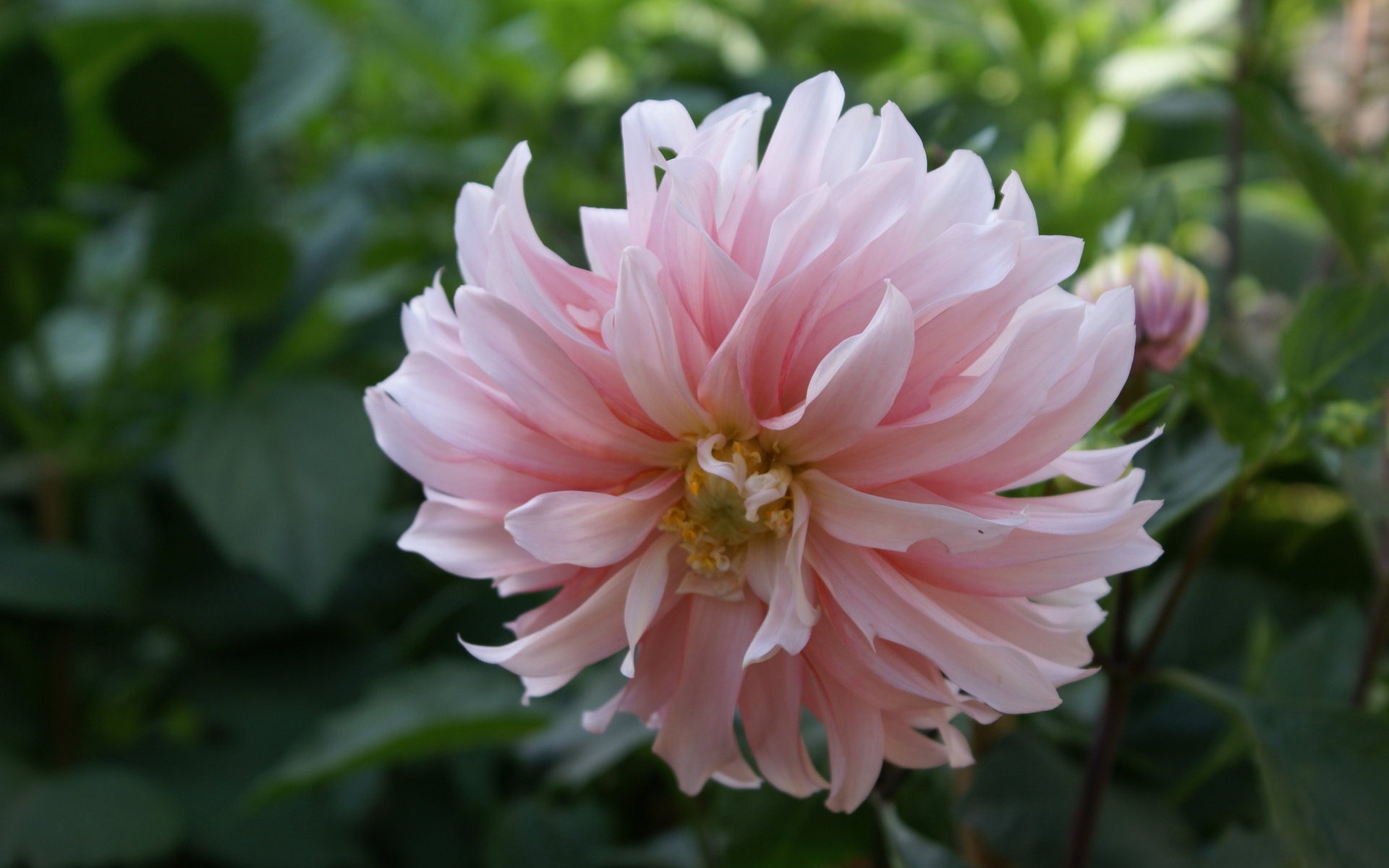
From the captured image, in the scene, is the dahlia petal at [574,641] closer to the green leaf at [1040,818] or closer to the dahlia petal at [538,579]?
the dahlia petal at [538,579]

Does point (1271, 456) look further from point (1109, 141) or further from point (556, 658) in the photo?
point (1109, 141)

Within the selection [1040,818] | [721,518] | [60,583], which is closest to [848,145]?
[721,518]

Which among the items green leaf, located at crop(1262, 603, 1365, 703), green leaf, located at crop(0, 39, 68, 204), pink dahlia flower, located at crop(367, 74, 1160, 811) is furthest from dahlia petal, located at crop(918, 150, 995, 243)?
green leaf, located at crop(0, 39, 68, 204)

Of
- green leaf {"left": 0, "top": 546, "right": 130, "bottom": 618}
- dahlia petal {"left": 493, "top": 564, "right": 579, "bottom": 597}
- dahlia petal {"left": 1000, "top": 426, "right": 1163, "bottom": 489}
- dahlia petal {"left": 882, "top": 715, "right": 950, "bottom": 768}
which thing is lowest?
green leaf {"left": 0, "top": 546, "right": 130, "bottom": 618}


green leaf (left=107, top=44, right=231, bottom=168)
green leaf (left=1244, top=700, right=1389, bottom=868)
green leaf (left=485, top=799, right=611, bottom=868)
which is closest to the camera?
green leaf (left=1244, top=700, right=1389, bottom=868)

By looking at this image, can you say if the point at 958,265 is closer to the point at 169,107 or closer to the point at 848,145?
the point at 848,145

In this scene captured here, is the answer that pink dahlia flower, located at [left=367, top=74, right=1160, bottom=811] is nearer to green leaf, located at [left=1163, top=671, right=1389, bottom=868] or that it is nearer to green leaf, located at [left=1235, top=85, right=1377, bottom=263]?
green leaf, located at [left=1163, top=671, right=1389, bottom=868]

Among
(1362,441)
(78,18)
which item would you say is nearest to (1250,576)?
(1362,441)
